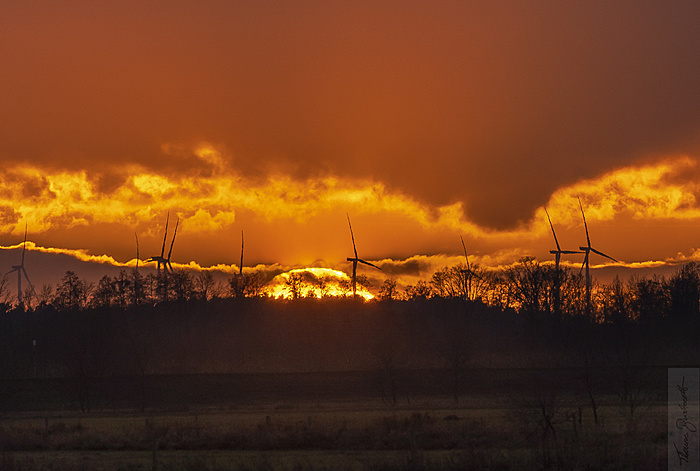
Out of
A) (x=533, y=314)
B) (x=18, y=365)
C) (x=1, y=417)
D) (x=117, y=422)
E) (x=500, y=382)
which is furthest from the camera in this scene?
(x=533, y=314)

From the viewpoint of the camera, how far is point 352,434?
49844 millimetres

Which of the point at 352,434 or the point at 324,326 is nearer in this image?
the point at 352,434

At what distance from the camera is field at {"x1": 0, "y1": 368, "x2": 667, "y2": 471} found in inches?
1517

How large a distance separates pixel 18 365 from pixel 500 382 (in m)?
63.4

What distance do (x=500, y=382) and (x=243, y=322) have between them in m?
60.3

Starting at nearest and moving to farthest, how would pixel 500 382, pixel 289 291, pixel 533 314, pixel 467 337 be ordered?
pixel 500 382 → pixel 467 337 → pixel 533 314 → pixel 289 291

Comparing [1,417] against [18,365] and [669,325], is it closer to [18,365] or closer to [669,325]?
[18,365]

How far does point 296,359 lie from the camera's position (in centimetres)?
13550

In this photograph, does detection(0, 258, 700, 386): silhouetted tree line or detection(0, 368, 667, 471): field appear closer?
detection(0, 368, 667, 471): field

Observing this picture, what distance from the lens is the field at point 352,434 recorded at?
3853 cm

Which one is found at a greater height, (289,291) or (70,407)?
(289,291)

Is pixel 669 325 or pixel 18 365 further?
pixel 669 325

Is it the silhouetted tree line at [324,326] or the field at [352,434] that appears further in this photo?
the silhouetted tree line at [324,326]

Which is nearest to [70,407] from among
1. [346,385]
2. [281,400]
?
[281,400]
